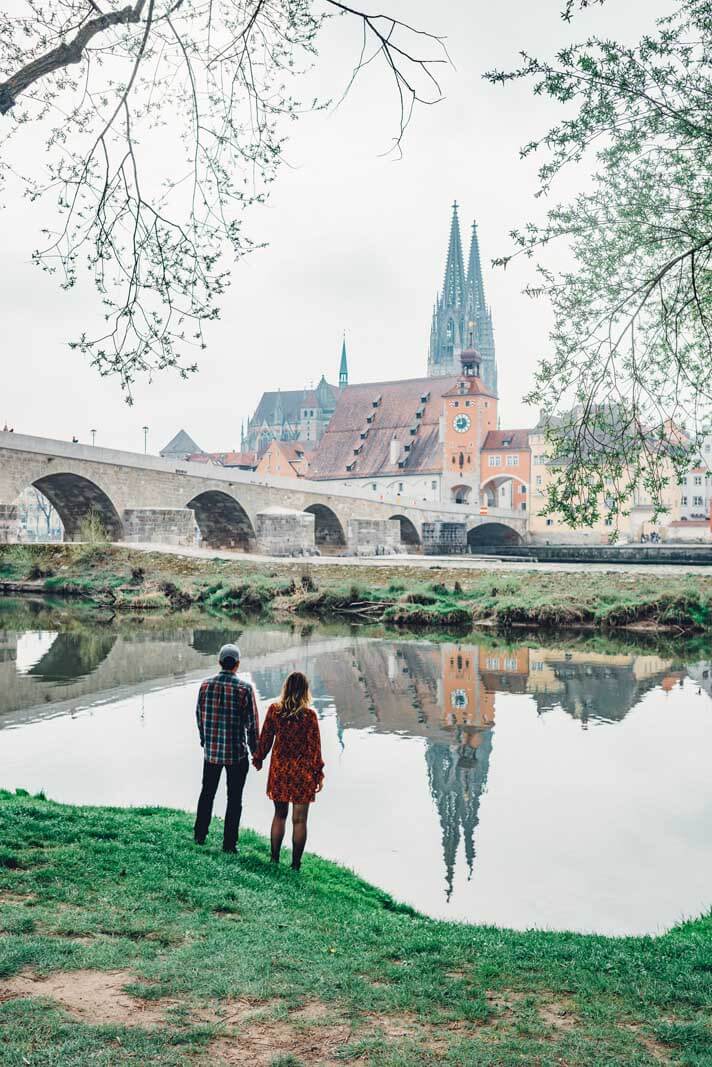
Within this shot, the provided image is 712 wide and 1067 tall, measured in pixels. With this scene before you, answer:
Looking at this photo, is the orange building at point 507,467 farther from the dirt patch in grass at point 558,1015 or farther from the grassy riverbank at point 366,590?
the dirt patch in grass at point 558,1015

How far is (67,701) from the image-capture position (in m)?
11.4

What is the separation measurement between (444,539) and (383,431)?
123ft

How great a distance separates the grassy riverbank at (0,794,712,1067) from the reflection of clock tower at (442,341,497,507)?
79095 millimetres

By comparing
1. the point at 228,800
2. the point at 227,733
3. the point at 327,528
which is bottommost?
the point at 228,800

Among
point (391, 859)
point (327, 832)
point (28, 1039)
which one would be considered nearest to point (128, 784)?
point (327, 832)

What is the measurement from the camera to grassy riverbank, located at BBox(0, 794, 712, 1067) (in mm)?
3037

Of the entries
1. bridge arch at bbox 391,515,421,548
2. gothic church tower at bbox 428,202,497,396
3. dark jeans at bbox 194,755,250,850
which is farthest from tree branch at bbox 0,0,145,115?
gothic church tower at bbox 428,202,497,396

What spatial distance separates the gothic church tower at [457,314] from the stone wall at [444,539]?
73.1m

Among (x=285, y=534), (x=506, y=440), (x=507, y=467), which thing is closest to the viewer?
(x=285, y=534)

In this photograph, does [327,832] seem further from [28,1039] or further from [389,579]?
[389,579]

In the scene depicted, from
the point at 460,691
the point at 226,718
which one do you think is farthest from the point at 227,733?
the point at 460,691

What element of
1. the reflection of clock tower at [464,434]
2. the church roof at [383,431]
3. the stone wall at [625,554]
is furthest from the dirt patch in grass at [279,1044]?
the church roof at [383,431]

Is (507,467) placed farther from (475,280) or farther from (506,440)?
(475,280)

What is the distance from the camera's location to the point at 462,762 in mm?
8578
